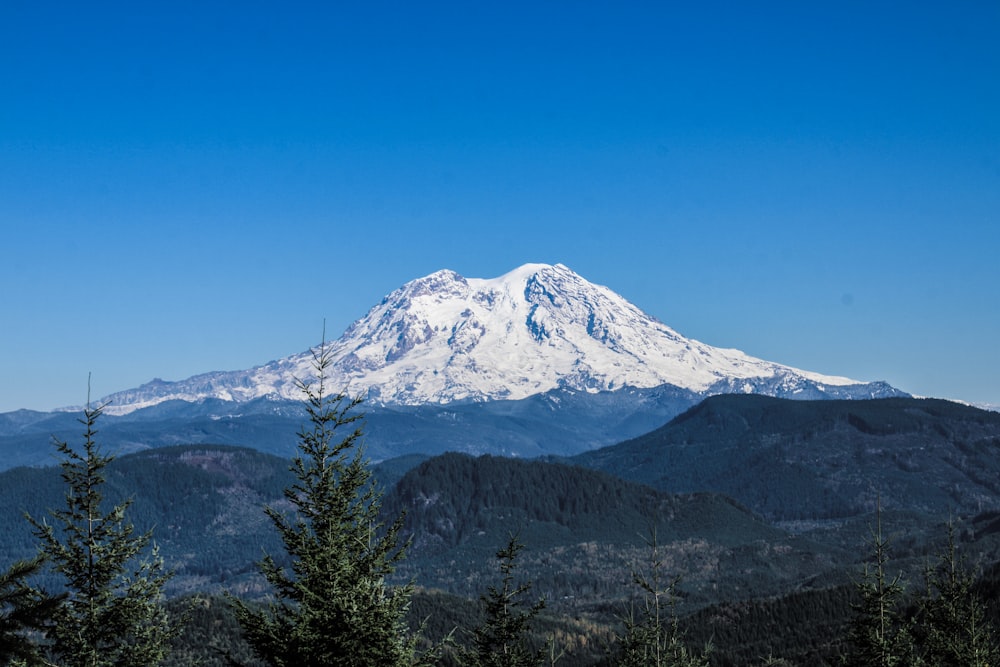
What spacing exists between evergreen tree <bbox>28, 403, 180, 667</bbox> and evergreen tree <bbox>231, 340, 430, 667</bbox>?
463 cm

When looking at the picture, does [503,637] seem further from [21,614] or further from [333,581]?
[21,614]

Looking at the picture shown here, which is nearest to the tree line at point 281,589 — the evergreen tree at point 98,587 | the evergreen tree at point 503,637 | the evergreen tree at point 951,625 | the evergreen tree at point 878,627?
the evergreen tree at point 98,587

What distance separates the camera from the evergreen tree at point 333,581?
125ft

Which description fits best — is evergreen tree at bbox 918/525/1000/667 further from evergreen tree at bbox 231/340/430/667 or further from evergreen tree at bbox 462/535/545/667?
evergreen tree at bbox 231/340/430/667

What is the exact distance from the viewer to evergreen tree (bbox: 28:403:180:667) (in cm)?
4106

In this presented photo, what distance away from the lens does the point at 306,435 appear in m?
42.5

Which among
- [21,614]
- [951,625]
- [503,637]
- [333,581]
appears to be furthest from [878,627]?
[21,614]

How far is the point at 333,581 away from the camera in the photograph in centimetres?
3950

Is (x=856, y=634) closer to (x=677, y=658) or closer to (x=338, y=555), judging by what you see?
(x=677, y=658)

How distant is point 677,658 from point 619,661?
147 inches

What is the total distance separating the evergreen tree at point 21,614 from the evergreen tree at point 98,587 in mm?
3776

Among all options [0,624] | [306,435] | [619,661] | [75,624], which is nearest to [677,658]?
[619,661]

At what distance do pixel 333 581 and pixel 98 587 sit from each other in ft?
32.6

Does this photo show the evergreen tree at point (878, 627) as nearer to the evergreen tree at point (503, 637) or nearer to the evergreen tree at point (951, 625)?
the evergreen tree at point (951, 625)
